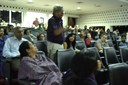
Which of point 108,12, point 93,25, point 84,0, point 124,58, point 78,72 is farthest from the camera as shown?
point 93,25

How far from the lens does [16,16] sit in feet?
44.2

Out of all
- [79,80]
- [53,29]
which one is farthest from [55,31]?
[79,80]

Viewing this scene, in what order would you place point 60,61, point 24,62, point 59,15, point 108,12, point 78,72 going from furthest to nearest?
point 108,12
point 59,15
point 60,61
point 24,62
point 78,72

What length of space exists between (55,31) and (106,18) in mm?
12302

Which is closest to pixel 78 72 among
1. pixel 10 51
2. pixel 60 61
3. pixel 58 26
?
pixel 60 61

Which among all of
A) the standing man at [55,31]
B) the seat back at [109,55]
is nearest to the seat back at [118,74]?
the standing man at [55,31]

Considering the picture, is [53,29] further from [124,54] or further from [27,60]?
[124,54]

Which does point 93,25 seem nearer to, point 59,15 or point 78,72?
point 59,15

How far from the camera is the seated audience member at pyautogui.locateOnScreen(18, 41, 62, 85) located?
1.91 m

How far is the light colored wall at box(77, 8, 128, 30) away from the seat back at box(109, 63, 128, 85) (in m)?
12.0

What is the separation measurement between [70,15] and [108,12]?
3.64 metres

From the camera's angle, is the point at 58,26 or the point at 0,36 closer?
the point at 58,26

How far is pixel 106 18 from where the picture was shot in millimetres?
14664

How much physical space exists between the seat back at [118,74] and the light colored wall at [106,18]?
39.5ft
